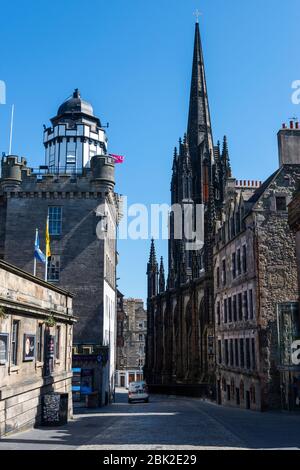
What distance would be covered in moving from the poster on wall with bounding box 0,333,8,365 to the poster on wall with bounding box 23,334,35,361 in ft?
7.64

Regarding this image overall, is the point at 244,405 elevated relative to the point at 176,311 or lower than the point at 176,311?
lower

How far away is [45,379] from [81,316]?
45.3 feet

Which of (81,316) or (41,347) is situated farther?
(81,316)

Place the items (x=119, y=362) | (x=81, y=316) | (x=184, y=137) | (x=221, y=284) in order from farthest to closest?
(x=119, y=362), (x=184, y=137), (x=221, y=284), (x=81, y=316)

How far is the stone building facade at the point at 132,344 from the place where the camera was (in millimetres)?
86481

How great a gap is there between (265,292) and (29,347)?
1537 cm

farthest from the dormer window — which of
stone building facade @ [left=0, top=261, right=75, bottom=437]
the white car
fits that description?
the white car

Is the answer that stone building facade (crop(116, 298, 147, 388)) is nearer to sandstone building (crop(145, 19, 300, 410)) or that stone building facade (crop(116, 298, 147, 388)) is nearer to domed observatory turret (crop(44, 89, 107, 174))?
sandstone building (crop(145, 19, 300, 410))

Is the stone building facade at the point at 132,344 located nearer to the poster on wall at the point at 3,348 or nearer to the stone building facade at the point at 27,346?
the stone building facade at the point at 27,346

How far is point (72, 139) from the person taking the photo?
43.9 meters

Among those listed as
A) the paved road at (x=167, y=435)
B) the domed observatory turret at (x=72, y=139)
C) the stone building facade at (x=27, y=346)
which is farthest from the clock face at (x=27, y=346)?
the domed observatory turret at (x=72, y=139)

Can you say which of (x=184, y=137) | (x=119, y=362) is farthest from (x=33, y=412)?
(x=119, y=362)

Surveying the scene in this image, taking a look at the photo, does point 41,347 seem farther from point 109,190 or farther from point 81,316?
point 109,190
